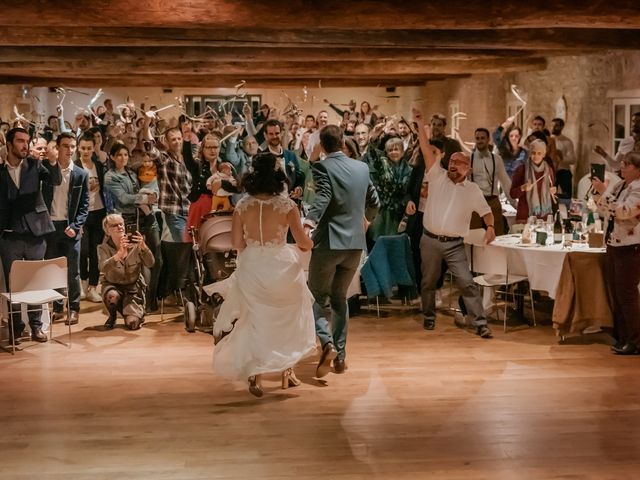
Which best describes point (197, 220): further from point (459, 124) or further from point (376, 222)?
point (459, 124)

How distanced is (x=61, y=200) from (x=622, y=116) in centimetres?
687

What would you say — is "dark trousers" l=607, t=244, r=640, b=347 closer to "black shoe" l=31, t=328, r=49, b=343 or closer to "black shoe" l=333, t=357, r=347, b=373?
"black shoe" l=333, t=357, r=347, b=373

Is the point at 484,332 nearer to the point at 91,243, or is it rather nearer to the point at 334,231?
the point at 334,231

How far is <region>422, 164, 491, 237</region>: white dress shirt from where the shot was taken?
7.01 m

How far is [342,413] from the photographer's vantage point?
5266 millimetres

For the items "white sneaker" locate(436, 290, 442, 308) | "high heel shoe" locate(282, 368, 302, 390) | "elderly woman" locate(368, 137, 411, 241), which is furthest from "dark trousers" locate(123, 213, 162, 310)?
"high heel shoe" locate(282, 368, 302, 390)

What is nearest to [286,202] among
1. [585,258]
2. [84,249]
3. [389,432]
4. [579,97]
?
[389,432]

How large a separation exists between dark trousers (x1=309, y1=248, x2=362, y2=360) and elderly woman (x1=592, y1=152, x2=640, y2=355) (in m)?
1.84

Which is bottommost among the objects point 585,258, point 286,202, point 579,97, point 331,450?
point 331,450

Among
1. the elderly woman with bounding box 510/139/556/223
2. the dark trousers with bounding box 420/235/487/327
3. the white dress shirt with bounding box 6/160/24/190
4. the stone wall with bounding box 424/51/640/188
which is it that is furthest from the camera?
the stone wall with bounding box 424/51/640/188

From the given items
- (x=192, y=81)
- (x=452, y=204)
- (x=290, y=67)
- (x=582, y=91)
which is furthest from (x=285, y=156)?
(x=192, y=81)

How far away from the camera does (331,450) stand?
469cm

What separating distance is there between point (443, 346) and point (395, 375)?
35.6 inches

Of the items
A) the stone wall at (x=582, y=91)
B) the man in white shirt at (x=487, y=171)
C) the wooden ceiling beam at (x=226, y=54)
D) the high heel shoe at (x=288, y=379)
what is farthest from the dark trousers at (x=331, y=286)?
the stone wall at (x=582, y=91)
